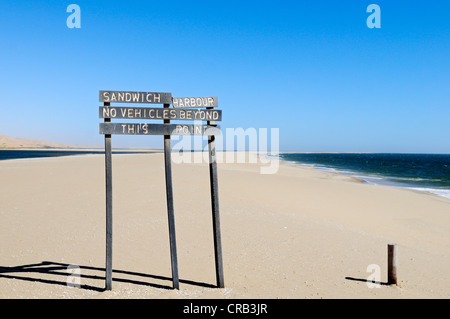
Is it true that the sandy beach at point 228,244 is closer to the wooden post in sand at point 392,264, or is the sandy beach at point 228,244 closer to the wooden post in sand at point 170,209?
the wooden post in sand at point 392,264

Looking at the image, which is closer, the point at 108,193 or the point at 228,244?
the point at 108,193

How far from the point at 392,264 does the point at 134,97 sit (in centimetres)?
584

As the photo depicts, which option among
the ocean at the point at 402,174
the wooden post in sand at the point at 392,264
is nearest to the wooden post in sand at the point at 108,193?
the wooden post in sand at the point at 392,264

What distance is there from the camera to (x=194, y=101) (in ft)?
19.8

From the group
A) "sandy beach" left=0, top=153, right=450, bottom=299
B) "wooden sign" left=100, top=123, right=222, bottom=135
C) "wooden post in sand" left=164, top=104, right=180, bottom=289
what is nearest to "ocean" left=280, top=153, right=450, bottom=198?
"sandy beach" left=0, top=153, right=450, bottom=299

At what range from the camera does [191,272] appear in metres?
7.02

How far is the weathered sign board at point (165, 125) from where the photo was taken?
5.68m

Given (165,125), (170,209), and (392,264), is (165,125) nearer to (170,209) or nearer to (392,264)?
(170,209)

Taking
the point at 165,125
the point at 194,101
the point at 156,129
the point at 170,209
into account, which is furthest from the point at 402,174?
the point at 156,129

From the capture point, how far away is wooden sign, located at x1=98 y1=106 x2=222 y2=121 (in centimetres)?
568

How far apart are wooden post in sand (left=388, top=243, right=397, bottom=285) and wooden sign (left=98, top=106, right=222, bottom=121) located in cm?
417

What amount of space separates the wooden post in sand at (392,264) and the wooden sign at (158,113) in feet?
13.7
